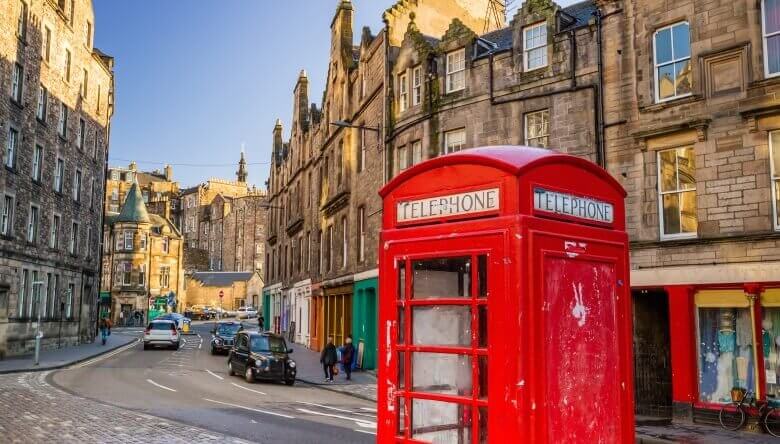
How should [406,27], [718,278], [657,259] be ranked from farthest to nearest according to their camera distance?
[406,27], [657,259], [718,278]

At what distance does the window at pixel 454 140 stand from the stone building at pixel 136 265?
203 feet

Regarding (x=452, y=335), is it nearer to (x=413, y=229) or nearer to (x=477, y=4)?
(x=413, y=229)

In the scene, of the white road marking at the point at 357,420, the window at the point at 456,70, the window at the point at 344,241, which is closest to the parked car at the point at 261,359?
the white road marking at the point at 357,420

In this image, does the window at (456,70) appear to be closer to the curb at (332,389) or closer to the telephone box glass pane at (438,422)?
the curb at (332,389)

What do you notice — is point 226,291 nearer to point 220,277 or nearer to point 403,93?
point 220,277

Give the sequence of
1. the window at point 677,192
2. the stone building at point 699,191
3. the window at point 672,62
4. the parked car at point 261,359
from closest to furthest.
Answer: the stone building at point 699,191 < the window at point 677,192 < the window at point 672,62 < the parked car at point 261,359

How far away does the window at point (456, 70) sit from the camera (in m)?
24.0

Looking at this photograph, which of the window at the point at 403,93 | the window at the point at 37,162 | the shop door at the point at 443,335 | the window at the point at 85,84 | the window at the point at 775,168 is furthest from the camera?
the window at the point at 85,84

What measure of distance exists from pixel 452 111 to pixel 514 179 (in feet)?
63.8

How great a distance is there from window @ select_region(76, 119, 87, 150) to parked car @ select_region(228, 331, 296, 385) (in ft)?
69.6

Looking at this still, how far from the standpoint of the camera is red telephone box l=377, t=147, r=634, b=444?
474cm

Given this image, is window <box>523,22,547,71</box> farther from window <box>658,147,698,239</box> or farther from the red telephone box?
the red telephone box

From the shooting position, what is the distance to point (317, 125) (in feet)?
139

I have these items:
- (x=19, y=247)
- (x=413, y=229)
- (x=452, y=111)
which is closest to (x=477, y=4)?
(x=452, y=111)
